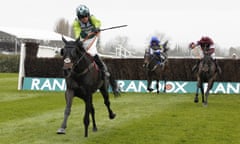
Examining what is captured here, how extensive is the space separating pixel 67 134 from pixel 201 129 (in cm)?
306

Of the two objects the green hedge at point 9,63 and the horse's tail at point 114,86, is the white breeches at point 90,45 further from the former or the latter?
the green hedge at point 9,63

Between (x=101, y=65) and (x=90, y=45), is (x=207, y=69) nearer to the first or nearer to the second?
(x=101, y=65)

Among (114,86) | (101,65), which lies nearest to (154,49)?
(114,86)

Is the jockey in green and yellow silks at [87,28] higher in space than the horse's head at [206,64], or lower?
higher

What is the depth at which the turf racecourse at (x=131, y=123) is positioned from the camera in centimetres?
917

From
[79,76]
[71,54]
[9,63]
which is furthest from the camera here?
[9,63]

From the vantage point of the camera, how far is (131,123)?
37.8ft

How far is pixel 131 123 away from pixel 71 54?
10.6ft

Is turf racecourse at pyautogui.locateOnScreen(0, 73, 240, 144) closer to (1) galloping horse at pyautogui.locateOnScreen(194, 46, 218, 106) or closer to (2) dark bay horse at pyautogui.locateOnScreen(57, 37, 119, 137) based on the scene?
(2) dark bay horse at pyautogui.locateOnScreen(57, 37, 119, 137)

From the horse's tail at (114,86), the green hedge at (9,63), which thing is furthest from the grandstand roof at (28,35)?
the horse's tail at (114,86)

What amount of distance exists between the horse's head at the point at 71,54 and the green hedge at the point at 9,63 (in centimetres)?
3370

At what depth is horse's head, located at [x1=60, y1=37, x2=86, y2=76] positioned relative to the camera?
888cm

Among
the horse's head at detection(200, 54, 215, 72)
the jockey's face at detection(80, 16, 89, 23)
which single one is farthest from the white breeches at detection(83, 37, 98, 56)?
the horse's head at detection(200, 54, 215, 72)

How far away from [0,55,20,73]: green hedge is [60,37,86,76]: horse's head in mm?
33702
